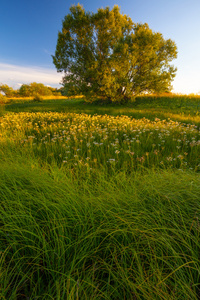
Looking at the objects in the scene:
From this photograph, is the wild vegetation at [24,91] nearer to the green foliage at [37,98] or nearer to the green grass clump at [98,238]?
the green foliage at [37,98]

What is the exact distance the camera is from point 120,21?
17.4 m

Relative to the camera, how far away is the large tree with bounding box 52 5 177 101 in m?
15.9

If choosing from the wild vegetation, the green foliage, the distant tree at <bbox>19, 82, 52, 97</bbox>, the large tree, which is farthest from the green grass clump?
the distant tree at <bbox>19, 82, 52, 97</bbox>

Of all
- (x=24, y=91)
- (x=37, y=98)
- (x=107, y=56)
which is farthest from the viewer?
(x=24, y=91)

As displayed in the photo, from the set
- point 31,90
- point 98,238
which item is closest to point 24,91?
point 31,90

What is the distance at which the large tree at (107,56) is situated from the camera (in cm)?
1595

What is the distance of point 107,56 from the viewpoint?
675 inches

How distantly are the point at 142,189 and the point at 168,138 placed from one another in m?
3.58

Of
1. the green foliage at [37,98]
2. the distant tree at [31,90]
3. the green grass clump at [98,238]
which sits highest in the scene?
the distant tree at [31,90]

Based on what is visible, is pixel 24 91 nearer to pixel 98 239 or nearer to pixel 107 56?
pixel 107 56

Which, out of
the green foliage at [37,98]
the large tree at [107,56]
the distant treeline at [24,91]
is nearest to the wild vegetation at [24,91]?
the distant treeline at [24,91]

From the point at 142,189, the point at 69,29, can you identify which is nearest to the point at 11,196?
the point at 142,189

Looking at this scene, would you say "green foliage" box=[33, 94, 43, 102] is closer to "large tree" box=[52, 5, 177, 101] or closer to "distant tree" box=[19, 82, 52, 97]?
"large tree" box=[52, 5, 177, 101]

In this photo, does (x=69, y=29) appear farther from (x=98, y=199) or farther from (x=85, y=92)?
(x=98, y=199)
